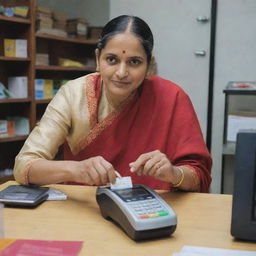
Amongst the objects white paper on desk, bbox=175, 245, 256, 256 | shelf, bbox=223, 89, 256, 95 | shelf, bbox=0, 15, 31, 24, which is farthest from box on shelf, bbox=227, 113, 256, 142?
white paper on desk, bbox=175, 245, 256, 256

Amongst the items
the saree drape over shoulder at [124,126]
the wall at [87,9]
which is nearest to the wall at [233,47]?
the wall at [87,9]

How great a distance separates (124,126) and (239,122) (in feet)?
4.87

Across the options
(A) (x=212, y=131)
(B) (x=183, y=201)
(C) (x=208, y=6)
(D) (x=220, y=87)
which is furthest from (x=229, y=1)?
(B) (x=183, y=201)

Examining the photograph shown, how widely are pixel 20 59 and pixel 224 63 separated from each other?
5.22ft

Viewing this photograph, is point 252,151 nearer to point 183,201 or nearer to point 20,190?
point 183,201

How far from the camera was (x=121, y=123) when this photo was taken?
1411mm

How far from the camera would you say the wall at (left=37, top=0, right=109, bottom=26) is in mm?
3881

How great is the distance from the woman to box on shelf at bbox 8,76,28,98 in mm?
1824

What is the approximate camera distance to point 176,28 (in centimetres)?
316

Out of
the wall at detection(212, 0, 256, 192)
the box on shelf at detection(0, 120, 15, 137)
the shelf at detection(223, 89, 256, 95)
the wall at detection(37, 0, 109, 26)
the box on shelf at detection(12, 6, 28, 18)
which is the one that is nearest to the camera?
the shelf at detection(223, 89, 256, 95)

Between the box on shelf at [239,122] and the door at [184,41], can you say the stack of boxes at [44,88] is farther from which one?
the box on shelf at [239,122]

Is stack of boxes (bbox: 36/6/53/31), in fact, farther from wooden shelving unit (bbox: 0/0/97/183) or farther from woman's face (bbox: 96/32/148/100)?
woman's face (bbox: 96/32/148/100)

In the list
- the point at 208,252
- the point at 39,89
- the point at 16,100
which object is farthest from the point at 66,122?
the point at 39,89

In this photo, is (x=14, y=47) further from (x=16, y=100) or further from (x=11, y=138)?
(x=11, y=138)
